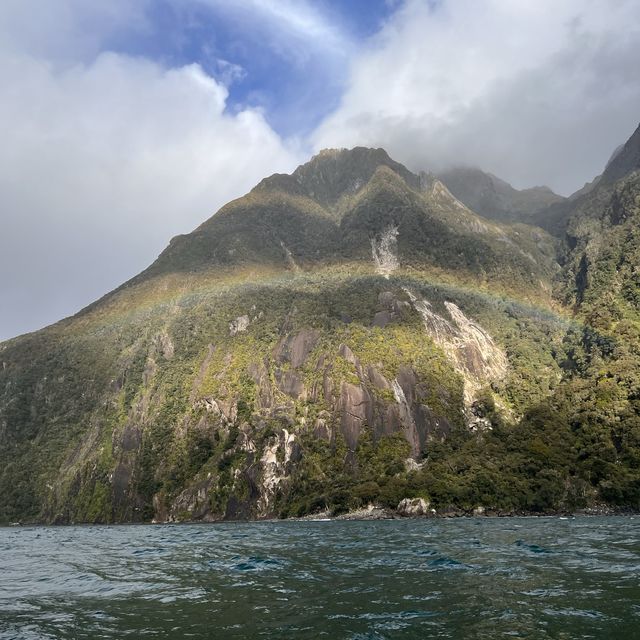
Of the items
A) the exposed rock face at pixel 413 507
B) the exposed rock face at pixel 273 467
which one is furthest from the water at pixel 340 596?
the exposed rock face at pixel 273 467

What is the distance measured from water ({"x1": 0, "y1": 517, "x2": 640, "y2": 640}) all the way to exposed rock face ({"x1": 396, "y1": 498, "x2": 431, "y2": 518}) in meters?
114

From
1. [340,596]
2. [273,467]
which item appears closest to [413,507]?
[273,467]

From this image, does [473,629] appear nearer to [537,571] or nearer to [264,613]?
[264,613]

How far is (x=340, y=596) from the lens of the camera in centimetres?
2666

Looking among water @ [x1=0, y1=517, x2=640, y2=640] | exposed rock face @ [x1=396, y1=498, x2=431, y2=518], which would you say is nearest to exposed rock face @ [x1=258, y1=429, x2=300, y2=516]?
exposed rock face @ [x1=396, y1=498, x2=431, y2=518]

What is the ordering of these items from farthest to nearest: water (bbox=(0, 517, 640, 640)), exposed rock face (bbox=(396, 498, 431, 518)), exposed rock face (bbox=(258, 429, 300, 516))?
1. exposed rock face (bbox=(258, 429, 300, 516))
2. exposed rock face (bbox=(396, 498, 431, 518))
3. water (bbox=(0, 517, 640, 640))

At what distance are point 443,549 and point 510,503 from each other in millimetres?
119020

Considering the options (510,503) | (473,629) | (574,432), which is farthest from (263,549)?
(574,432)

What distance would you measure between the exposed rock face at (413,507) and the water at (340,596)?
11409cm

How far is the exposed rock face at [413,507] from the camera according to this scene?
155625 millimetres

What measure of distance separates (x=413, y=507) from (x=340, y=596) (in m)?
138

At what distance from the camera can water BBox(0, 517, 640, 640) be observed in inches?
805

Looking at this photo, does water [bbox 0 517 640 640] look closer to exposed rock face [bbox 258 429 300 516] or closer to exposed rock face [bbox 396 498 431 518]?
exposed rock face [bbox 396 498 431 518]

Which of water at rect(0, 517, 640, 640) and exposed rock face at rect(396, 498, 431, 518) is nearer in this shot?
water at rect(0, 517, 640, 640)
